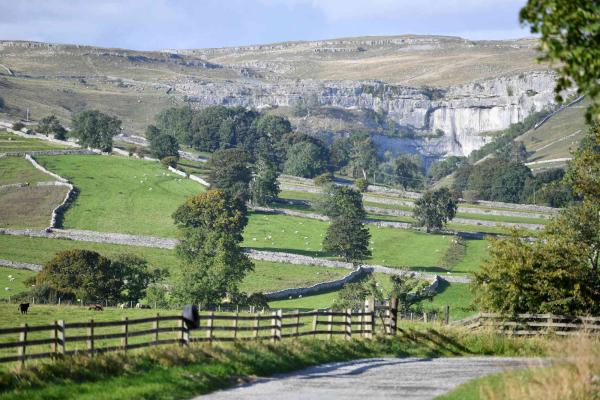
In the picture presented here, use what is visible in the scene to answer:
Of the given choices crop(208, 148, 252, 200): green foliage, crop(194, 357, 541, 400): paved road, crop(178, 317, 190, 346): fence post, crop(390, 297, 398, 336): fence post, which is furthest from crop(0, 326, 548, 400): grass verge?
crop(208, 148, 252, 200): green foliage

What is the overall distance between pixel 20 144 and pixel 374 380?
462 ft

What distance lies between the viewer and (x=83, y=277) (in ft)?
241

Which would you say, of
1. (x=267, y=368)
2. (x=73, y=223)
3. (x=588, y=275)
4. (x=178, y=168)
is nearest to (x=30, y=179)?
(x=73, y=223)

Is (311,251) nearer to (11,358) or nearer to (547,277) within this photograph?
(547,277)

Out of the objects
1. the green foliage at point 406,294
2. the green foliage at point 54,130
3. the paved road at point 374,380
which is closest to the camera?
the paved road at point 374,380

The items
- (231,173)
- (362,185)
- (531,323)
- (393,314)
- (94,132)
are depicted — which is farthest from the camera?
(94,132)

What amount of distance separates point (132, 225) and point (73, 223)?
6816mm

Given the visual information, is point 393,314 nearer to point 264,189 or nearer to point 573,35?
point 573,35

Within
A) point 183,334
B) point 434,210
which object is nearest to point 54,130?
point 434,210

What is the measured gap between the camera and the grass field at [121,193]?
11644cm

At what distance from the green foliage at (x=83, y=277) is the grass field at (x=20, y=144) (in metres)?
82.6

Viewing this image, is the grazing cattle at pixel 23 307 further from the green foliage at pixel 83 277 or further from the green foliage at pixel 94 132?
the green foliage at pixel 94 132

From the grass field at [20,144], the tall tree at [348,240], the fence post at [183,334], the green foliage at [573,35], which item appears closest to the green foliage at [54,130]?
the grass field at [20,144]

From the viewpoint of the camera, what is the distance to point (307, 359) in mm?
35000
